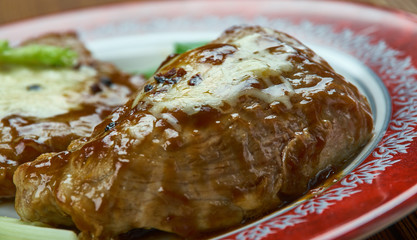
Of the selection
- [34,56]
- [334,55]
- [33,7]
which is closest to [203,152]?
[334,55]

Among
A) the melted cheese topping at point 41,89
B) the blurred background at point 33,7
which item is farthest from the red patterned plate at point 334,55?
the blurred background at point 33,7

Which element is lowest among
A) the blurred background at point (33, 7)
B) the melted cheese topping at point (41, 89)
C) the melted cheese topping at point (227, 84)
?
the blurred background at point (33, 7)

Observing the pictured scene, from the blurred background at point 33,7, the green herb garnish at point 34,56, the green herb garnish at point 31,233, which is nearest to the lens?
the green herb garnish at point 31,233

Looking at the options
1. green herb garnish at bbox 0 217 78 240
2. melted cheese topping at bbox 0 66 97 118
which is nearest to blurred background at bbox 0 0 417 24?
melted cheese topping at bbox 0 66 97 118

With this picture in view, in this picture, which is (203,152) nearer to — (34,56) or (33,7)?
(34,56)

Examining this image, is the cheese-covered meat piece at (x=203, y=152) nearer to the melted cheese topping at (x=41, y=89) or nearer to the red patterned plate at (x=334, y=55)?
the red patterned plate at (x=334, y=55)

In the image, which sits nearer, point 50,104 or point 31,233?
point 31,233

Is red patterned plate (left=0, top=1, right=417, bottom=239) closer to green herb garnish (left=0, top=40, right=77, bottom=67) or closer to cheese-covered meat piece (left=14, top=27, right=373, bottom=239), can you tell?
cheese-covered meat piece (left=14, top=27, right=373, bottom=239)
